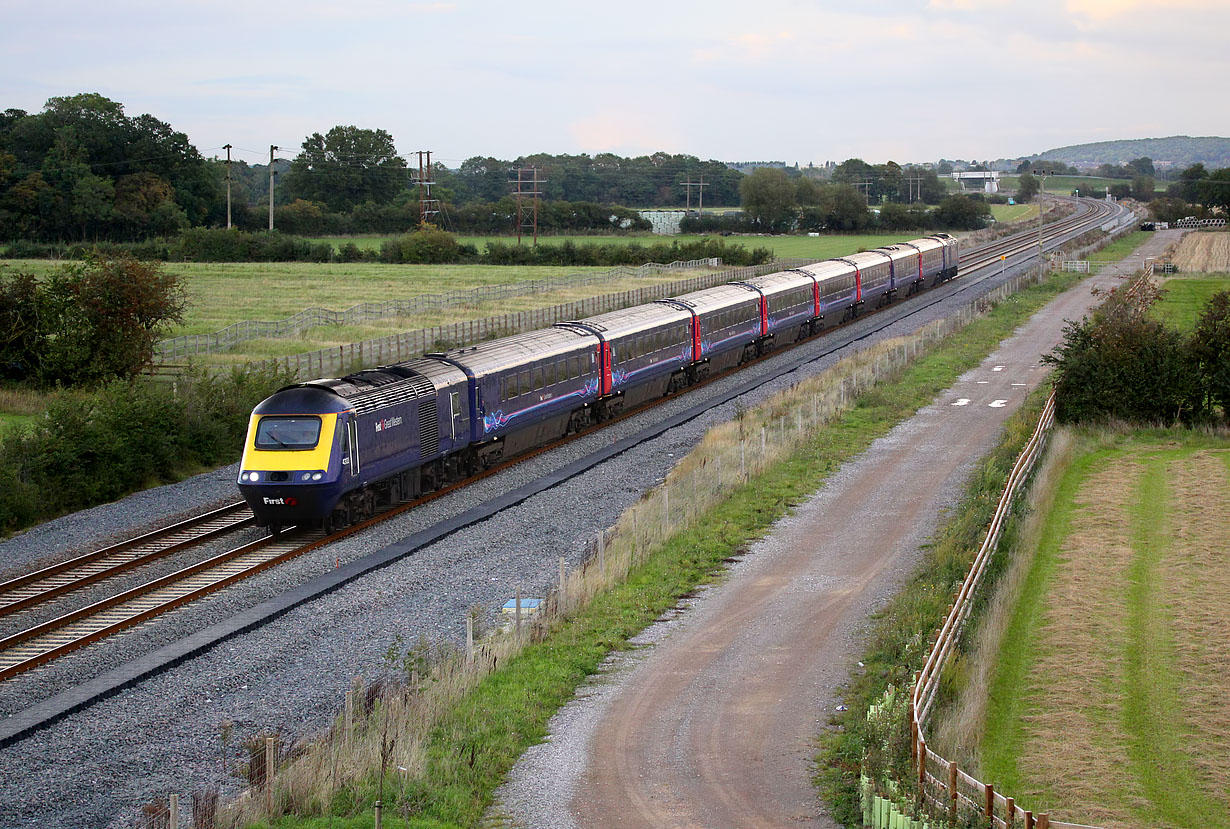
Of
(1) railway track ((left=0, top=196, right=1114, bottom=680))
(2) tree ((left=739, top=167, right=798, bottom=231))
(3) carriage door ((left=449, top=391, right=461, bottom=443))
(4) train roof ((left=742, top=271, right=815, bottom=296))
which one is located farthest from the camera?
(2) tree ((left=739, top=167, right=798, bottom=231))

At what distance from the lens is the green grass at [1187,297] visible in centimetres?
6256

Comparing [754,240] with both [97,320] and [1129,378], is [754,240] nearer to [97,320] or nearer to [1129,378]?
[1129,378]

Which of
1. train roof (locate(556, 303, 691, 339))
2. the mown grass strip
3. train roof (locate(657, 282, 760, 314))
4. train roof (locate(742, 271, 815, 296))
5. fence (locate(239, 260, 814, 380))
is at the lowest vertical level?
the mown grass strip

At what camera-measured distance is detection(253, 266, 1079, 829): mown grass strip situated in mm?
13812

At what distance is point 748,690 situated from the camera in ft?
56.8

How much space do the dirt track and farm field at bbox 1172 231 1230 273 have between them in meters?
74.2

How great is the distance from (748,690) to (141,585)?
12.1m

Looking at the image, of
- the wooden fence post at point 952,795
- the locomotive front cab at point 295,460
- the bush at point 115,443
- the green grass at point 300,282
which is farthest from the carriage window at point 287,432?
the green grass at point 300,282

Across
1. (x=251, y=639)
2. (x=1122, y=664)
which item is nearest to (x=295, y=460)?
(x=251, y=639)

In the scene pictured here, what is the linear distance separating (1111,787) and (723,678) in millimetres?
5265

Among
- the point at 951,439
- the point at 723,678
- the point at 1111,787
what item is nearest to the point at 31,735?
the point at 723,678

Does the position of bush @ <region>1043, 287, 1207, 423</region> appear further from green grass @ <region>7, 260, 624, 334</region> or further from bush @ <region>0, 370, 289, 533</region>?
green grass @ <region>7, 260, 624, 334</region>

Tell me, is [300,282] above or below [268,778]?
above

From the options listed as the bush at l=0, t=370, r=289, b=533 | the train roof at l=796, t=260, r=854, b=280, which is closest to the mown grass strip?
the bush at l=0, t=370, r=289, b=533
